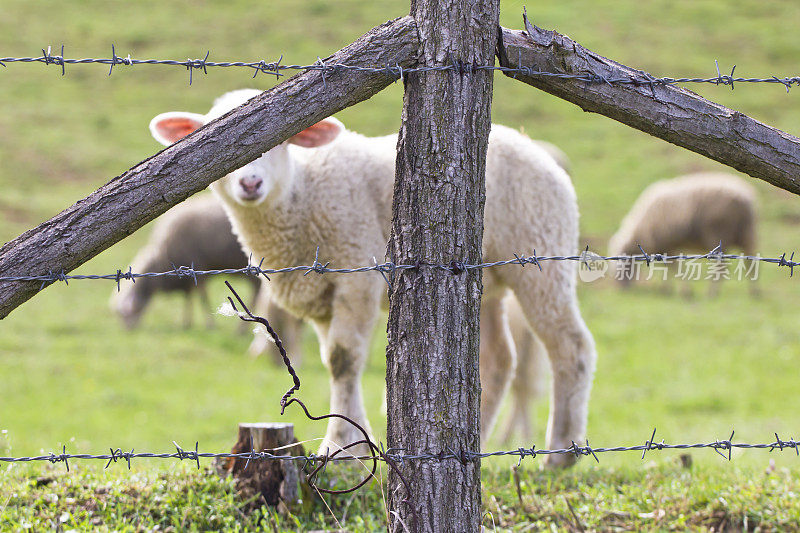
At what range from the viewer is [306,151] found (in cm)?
482

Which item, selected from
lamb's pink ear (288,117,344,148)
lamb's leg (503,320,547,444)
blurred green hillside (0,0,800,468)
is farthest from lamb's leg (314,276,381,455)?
lamb's leg (503,320,547,444)

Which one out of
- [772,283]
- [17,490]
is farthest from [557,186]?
[772,283]

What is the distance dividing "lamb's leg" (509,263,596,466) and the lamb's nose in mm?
1444

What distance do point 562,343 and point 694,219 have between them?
1201cm

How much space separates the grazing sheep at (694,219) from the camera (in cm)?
1565

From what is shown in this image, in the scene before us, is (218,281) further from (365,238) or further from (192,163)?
(192,163)

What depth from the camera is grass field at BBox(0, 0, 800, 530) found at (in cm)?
358

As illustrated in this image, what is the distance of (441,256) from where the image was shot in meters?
2.40

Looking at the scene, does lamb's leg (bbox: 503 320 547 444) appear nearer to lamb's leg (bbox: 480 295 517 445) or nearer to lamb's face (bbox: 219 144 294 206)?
lamb's leg (bbox: 480 295 517 445)

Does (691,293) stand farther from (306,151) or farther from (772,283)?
(306,151)

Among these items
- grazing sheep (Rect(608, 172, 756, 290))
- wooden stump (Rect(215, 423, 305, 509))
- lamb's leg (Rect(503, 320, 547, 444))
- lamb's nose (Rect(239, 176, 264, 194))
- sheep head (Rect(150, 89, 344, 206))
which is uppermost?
grazing sheep (Rect(608, 172, 756, 290))

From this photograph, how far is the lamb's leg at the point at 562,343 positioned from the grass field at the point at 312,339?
0.21 meters

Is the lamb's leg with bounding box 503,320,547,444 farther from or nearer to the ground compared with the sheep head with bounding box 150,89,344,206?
nearer to the ground

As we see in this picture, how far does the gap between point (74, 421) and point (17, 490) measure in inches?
227
